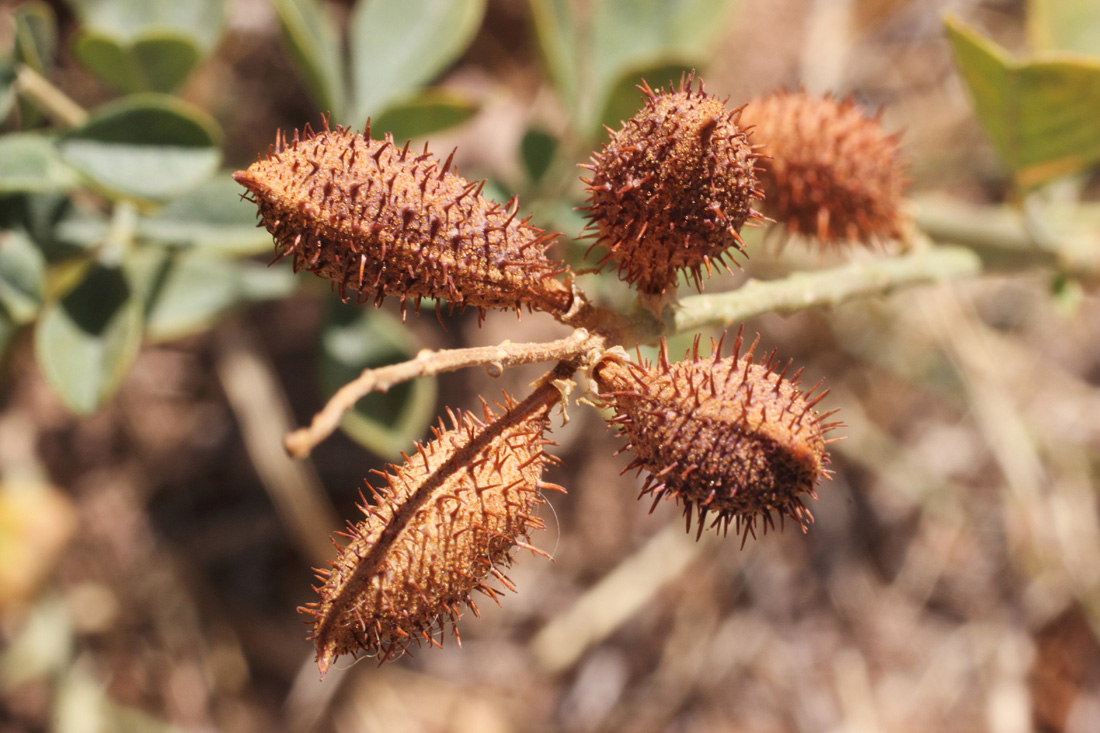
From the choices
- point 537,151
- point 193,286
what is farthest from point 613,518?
point 193,286

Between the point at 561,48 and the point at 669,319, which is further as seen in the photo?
the point at 561,48

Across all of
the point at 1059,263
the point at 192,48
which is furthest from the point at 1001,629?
the point at 192,48

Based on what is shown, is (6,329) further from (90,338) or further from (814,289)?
(814,289)

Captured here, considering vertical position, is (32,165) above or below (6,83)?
below

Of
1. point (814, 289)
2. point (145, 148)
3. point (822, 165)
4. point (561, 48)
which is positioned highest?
point (561, 48)

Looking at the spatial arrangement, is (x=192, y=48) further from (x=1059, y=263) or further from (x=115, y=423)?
(x=1059, y=263)

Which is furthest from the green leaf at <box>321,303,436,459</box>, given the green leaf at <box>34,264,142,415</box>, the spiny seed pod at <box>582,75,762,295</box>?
the spiny seed pod at <box>582,75,762,295</box>

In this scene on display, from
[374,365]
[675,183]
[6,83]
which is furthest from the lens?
[374,365]
